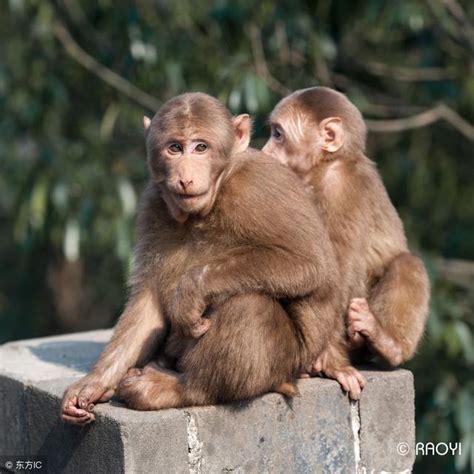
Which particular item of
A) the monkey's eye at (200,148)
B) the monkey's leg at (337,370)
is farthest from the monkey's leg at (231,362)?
the monkey's eye at (200,148)

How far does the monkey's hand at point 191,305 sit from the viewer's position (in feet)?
14.1

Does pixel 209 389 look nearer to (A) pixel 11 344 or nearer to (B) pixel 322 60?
(A) pixel 11 344

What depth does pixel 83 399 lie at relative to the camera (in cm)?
451

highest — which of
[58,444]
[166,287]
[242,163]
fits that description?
[242,163]

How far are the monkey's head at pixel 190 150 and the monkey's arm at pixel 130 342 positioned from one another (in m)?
0.46

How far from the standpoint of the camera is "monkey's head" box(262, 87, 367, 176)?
5223 mm

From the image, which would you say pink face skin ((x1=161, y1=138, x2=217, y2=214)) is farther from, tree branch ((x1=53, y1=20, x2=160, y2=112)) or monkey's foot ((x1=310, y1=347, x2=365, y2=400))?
tree branch ((x1=53, y1=20, x2=160, y2=112))

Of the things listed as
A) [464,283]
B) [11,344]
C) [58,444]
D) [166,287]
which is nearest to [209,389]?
[166,287]

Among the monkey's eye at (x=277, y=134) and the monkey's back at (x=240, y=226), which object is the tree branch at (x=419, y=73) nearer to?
the monkey's eye at (x=277, y=134)

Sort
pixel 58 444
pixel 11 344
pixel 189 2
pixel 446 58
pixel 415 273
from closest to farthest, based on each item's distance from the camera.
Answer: pixel 58 444, pixel 415 273, pixel 11 344, pixel 189 2, pixel 446 58

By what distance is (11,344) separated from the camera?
6.22 m

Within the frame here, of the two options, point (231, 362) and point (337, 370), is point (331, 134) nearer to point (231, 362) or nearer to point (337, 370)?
point (337, 370)

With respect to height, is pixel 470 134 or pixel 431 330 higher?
pixel 470 134

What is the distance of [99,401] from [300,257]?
1053 millimetres
